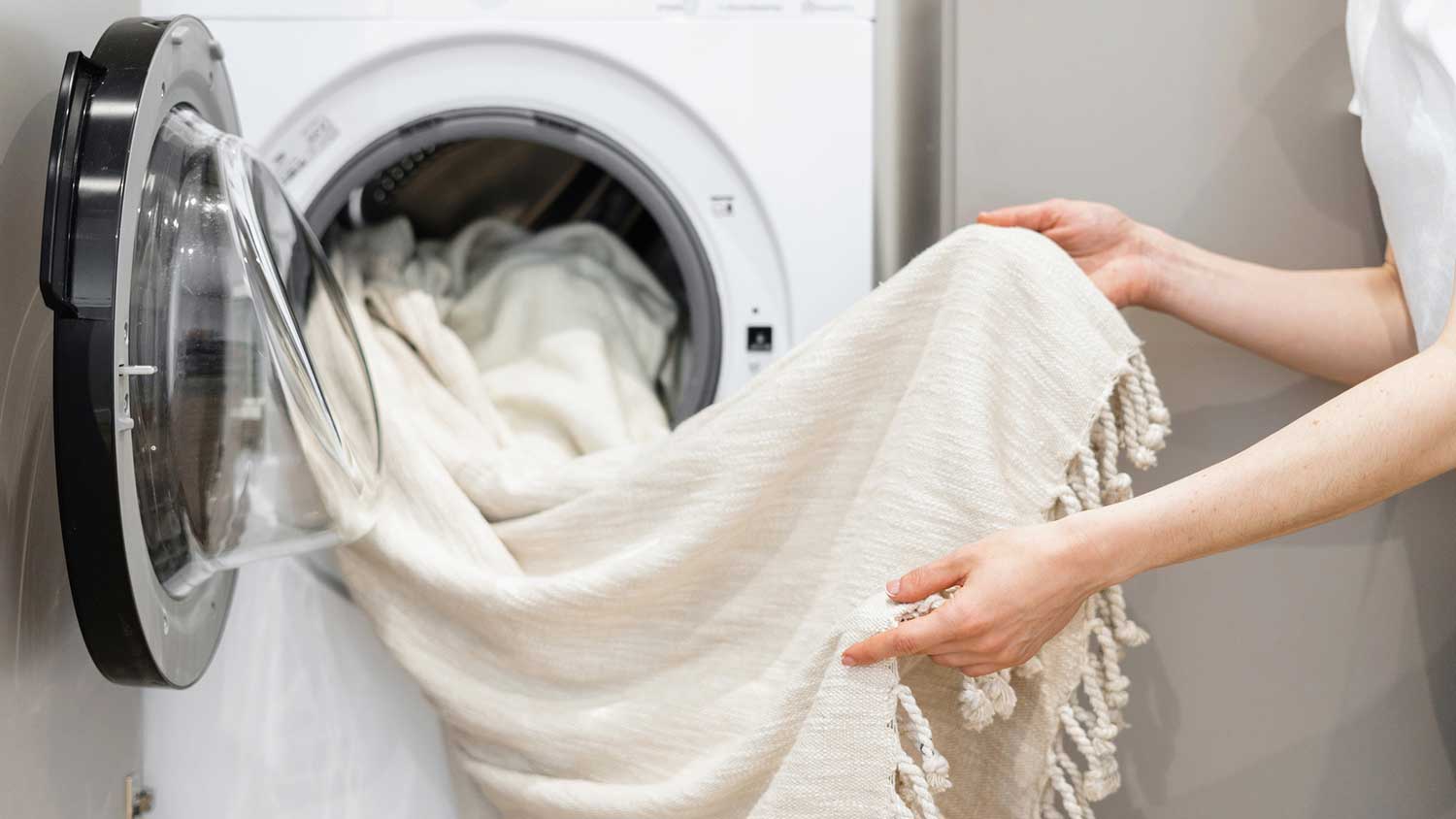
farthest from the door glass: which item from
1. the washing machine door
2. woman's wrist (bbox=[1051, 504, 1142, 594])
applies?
woman's wrist (bbox=[1051, 504, 1142, 594])

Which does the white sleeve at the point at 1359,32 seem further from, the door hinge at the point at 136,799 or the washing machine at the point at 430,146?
the door hinge at the point at 136,799

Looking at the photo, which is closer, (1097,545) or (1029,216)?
(1097,545)

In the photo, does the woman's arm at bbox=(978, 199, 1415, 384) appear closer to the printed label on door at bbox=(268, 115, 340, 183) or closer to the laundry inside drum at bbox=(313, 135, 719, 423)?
the laundry inside drum at bbox=(313, 135, 719, 423)

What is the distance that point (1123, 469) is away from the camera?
0.98m

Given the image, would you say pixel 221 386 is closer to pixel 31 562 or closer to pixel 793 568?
pixel 31 562

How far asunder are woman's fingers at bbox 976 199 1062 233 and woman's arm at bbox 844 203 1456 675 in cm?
31

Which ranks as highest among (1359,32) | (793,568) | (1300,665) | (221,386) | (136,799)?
(1359,32)

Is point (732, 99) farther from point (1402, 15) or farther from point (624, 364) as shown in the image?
point (1402, 15)

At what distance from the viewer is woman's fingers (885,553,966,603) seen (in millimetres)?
719

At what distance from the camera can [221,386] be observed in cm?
80

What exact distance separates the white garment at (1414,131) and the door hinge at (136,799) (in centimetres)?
108

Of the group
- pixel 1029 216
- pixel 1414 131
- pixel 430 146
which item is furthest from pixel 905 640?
pixel 430 146

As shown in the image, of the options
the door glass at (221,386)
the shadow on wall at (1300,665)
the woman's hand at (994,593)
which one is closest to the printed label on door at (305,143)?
the door glass at (221,386)

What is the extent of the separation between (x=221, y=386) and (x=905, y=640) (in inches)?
19.4
